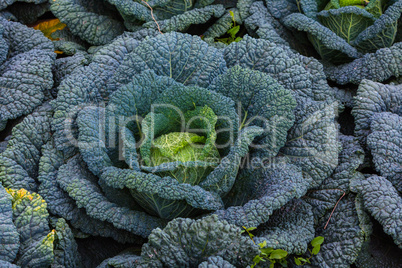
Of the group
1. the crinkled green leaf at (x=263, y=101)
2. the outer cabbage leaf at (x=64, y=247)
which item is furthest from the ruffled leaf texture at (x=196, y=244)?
the crinkled green leaf at (x=263, y=101)

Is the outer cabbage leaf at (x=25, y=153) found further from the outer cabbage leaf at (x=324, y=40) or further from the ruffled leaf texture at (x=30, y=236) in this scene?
the outer cabbage leaf at (x=324, y=40)

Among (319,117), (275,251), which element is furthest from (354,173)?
(275,251)

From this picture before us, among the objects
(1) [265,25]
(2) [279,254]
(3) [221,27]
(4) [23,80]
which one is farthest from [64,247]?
(1) [265,25]

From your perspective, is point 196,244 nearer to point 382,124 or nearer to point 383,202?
point 383,202

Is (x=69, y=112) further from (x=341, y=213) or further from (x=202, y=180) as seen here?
(x=341, y=213)

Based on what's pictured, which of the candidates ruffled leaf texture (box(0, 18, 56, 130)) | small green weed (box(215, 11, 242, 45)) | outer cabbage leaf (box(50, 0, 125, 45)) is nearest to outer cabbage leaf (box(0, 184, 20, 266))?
ruffled leaf texture (box(0, 18, 56, 130))

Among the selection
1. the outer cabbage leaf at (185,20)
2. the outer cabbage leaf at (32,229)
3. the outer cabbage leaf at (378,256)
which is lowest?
the outer cabbage leaf at (378,256)

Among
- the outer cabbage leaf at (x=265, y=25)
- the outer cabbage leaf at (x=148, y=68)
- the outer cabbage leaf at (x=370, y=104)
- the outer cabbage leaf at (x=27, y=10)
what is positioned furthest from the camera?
the outer cabbage leaf at (x=27, y=10)

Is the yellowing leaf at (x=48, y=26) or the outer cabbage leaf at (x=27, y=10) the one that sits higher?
the outer cabbage leaf at (x=27, y=10)
